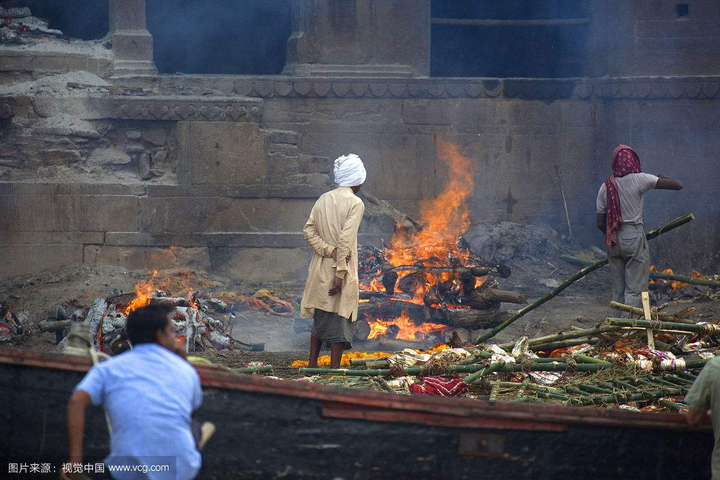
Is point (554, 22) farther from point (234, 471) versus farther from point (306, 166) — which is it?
point (234, 471)

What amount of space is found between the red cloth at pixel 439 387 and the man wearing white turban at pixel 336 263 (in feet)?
4.06

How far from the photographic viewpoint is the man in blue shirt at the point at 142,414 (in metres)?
3.65

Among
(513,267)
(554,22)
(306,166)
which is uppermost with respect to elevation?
(554,22)

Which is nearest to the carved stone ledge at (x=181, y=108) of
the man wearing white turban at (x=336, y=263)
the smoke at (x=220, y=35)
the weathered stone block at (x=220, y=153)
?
the weathered stone block at (x=220, y=153)

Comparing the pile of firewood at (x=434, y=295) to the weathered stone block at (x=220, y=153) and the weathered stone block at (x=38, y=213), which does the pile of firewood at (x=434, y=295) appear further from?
the weathered stone block at (x=38, y=213)

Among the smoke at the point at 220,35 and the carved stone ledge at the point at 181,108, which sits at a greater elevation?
the smoke at the point at 220,35

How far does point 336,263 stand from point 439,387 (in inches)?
63.4

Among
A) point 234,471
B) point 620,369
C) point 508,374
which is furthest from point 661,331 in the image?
point 234,471

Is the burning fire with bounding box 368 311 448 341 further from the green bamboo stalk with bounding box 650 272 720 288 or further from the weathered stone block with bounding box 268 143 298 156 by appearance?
the weathered stone block with bounding box 268 143 298 156

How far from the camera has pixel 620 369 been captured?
20.6 feet

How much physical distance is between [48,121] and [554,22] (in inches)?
306

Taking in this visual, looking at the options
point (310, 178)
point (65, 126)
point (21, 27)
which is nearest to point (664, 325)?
point (310, 178)

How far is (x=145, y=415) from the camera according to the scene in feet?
12.0

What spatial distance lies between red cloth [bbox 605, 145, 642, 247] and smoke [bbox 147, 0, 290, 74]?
7335mm
